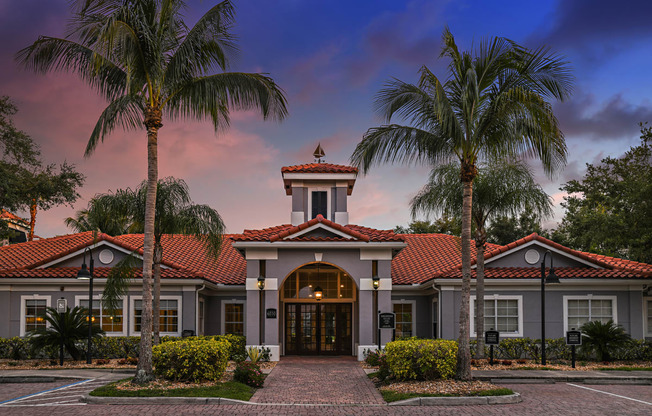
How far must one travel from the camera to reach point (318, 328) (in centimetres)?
2305

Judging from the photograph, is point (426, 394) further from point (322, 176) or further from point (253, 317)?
point (322, 176)

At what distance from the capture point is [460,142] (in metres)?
14.2

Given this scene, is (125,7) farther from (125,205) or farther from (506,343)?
(506,343)

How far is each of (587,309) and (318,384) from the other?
11.2 metres

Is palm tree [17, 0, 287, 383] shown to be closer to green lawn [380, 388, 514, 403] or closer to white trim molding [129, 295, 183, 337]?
green lawn [380, 388, 514, 403]

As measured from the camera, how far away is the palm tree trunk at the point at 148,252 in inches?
516

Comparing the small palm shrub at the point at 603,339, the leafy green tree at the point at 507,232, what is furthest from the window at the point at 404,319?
the leafy green tree at the point at 507,232

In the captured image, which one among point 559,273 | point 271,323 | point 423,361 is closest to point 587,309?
point 559,273

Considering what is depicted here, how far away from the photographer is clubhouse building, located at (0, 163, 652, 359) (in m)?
19.8

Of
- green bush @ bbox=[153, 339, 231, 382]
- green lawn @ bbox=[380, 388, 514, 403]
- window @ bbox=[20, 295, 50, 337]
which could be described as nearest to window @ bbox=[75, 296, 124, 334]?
window @ bbox=[20, 295, 50, 337]

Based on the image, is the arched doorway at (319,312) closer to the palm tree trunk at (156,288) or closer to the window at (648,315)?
the palm tree trunk at (156,288)

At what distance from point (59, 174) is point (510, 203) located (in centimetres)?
2185

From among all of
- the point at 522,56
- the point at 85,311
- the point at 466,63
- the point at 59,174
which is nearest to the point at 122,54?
the point at 466,63

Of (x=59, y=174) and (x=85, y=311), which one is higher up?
(x=59, y=174)
